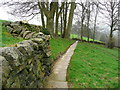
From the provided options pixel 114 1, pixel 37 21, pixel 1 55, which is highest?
pixel 114 1

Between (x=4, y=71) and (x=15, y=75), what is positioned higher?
(x=4, y=71)

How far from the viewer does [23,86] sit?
282 centimetres

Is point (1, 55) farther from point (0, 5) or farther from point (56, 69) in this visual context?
point (0, 5)

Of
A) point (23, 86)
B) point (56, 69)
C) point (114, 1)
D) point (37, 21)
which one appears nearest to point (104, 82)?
point (56, 69)

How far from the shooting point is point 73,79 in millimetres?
5125

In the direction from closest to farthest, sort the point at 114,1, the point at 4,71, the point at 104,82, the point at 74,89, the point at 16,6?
the point at 4,71 < the point at 74,89 < the point at 104,82 < the point at 16,6 < the point at 114,1

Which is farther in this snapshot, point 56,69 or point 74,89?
point 56,69

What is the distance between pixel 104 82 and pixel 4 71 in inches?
173

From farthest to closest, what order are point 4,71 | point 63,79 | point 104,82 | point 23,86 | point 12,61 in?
1. point 104,82
2. point 63,79
3. point 23,86
4. point 12,61
5. point 4,71

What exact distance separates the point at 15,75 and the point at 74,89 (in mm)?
2547

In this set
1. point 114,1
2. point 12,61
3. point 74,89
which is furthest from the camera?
point 114,1

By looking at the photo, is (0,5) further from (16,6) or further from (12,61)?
(12,61)

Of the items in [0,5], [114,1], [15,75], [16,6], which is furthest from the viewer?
[114,1]

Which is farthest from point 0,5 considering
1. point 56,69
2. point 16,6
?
point 56,69
